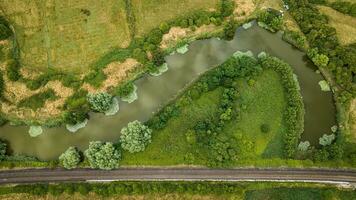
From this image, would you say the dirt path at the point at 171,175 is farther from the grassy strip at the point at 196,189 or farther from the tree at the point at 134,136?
the tree at the point at 134,136

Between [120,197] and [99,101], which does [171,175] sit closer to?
[120,197]

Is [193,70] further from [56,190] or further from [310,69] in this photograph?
[56,190]

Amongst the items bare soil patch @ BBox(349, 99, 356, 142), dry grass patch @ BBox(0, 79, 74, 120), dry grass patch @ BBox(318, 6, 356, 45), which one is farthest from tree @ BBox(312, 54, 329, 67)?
dry grass patch @ BBox(0, 79, 74, 120)

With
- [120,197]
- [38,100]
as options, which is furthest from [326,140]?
[38,100]

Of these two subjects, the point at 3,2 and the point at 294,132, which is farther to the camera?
the point at 3,2

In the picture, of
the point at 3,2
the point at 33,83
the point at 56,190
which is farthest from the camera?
the point at 3,2

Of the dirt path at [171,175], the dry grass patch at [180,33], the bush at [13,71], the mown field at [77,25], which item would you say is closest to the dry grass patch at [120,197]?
the dirt path at [171,175]

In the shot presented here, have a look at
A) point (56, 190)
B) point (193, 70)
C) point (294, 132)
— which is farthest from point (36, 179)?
point (294, 132)

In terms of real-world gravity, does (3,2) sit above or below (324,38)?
above
